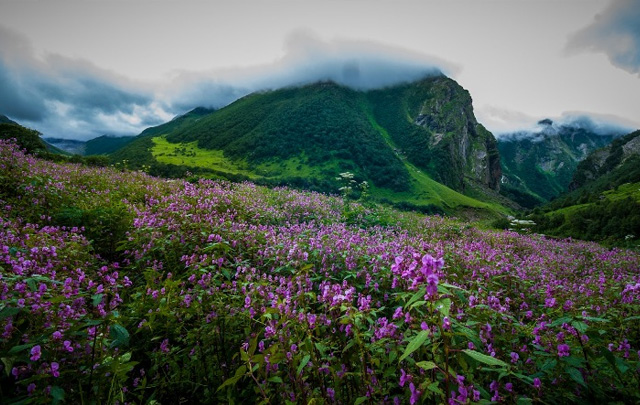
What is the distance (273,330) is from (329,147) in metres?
135

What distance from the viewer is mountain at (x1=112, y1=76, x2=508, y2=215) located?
11650 centimetres

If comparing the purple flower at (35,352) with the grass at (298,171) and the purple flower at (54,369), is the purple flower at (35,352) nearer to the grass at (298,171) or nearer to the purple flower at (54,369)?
the purple flower at (54,369)

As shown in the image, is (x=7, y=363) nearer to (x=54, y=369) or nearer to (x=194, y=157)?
(x=54, y=369)

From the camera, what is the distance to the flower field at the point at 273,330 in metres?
2.33

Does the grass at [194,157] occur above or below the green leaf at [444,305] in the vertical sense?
above

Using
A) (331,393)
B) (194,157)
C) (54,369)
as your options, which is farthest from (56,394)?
(194,157)

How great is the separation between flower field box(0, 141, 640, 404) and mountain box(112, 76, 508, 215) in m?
77.3

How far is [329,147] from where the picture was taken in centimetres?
13488

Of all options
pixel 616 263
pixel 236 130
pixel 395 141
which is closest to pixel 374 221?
pixel 616 263

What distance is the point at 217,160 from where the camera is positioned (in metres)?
124

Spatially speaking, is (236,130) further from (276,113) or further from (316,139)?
(316,139)

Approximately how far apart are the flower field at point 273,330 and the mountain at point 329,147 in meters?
77.3

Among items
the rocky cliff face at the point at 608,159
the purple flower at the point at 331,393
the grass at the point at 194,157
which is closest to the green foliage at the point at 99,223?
the purple flower at the point at 331,393

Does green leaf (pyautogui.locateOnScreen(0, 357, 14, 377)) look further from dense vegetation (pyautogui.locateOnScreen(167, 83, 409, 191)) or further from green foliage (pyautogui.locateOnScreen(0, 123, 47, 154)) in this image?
dense vegetation (pyautogui.locateOnScreen(167, 83, 409, 191))
